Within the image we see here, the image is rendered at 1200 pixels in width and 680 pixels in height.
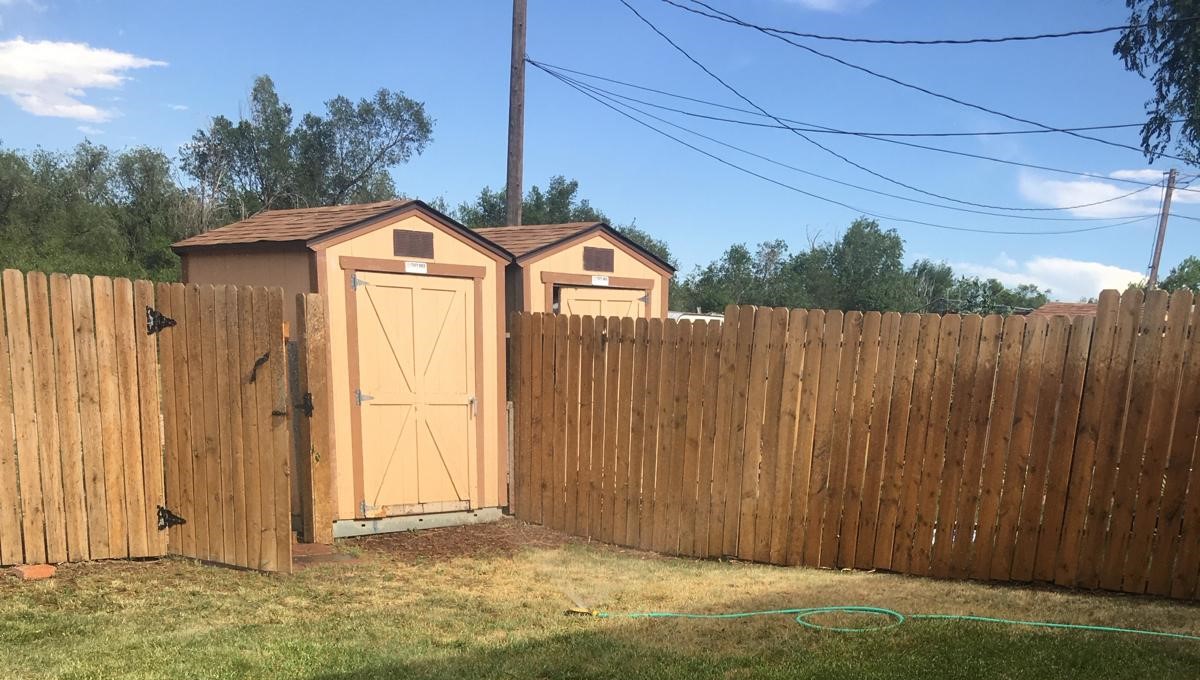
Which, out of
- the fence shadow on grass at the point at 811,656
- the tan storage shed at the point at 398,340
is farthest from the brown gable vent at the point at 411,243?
the fence shadow on grass at the point at 811,656

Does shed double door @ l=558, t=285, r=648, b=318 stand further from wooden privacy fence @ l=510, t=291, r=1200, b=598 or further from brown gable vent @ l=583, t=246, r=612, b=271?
wooden privacy fence @ l=510, t=291, r=1200, b=598

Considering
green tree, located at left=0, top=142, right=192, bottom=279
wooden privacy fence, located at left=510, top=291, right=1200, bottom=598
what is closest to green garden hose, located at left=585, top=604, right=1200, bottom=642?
wooden privacy fence, located at left=510, top=291, right=1200, bottom=598

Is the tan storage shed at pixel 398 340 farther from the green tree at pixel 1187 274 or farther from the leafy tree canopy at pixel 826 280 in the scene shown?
the green tree at pixel 1187 274

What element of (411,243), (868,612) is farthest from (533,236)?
(868,612)

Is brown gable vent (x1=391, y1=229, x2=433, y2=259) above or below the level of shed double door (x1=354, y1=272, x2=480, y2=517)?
above

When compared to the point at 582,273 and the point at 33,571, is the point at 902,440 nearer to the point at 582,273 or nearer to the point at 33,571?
the point at 582,273

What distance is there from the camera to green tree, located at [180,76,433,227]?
38219 millimetres

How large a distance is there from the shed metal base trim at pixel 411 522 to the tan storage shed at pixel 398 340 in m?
0.01

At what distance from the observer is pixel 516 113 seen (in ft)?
35.7

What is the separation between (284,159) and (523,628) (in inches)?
1544

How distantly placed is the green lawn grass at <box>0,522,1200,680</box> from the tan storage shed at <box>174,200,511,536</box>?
1.15 metres

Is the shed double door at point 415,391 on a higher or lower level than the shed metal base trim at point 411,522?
higher

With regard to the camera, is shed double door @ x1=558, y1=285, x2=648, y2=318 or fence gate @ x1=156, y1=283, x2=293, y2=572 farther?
shed double door @ x1=558, y1=285, x2=648, y2=318

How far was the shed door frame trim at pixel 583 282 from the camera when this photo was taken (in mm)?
8039
